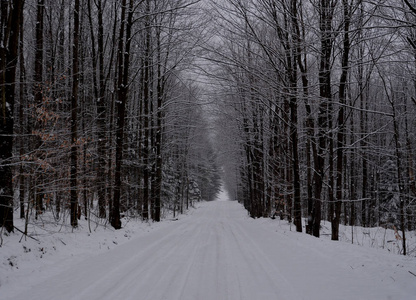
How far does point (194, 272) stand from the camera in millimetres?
5375

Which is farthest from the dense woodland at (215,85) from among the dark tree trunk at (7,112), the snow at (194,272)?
the snow at (194,272)

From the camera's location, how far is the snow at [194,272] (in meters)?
4.20

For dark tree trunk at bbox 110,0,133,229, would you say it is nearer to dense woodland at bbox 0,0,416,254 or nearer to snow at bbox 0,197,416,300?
dense woodland at bbox 0,0,416,254

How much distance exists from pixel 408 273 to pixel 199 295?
3.56 meters

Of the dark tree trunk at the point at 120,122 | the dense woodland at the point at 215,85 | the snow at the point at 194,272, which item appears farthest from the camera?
the dark tree trunk at the point at 120,122

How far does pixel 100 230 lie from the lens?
10.3 m

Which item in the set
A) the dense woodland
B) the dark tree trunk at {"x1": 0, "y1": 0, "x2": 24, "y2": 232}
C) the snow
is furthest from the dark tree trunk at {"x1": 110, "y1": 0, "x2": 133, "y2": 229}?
the dark tree trunk at {"x1": 0, "y1": 0, "x2": 24, "y2": 232}

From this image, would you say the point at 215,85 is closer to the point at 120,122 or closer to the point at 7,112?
the point at 120,122

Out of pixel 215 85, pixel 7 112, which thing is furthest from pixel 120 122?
pixel 215 85

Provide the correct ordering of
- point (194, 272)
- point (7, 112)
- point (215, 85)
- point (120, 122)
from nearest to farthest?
1. point (194, 272)
2. point (7, 112)
3. point (215, 85)
4. point (120, 122)

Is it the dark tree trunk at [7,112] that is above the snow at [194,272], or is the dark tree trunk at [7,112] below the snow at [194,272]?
above

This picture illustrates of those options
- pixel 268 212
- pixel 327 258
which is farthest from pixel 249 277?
pixel 268 212

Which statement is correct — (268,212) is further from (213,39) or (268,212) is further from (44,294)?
(44,294)

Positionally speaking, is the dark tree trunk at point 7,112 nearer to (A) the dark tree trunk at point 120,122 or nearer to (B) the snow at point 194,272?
(B) the snow at point 194,272
